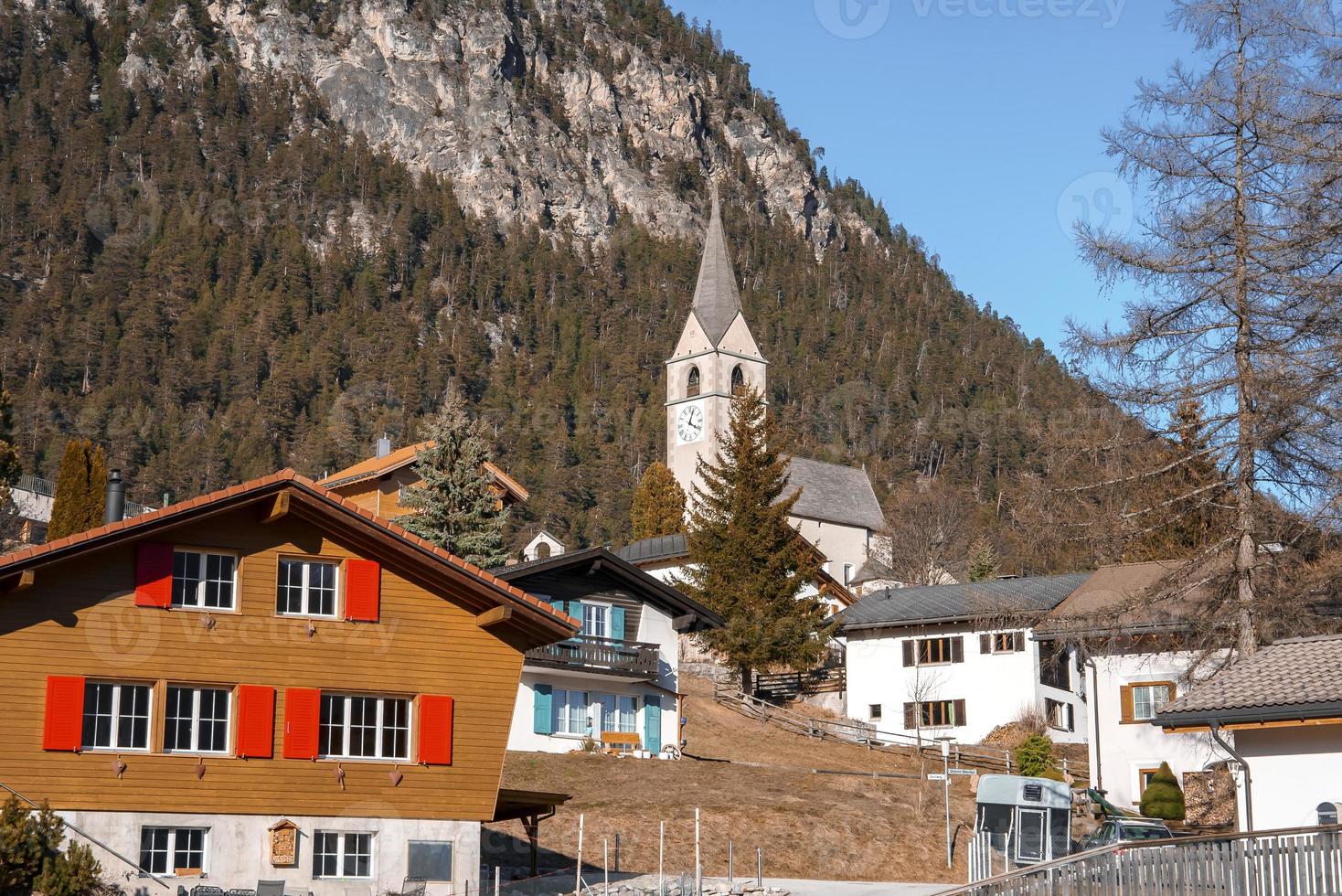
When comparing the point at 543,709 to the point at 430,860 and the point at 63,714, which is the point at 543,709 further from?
the point at 63,714

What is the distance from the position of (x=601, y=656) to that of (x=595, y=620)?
1.72m

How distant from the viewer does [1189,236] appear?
1342 inches

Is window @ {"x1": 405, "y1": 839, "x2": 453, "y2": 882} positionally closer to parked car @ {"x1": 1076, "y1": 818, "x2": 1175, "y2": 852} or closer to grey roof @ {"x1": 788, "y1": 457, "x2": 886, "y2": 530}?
parked car @ {"x1": 1076, "y1": 818, "x2": 1175, "y2": 852}

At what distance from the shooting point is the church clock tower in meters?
114

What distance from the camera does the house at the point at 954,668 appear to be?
196 feet

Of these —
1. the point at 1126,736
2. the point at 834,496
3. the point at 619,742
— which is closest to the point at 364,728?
the point at 619,742

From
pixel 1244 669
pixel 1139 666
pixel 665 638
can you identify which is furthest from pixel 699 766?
pixel 1244 669

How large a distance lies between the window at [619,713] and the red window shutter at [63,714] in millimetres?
22968

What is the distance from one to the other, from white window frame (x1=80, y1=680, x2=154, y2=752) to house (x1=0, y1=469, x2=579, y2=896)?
0.03m

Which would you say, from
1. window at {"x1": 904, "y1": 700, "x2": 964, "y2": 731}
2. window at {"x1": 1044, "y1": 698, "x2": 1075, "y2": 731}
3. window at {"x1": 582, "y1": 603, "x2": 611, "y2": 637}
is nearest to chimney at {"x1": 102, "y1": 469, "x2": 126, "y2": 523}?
window at {"x1": 582, "y1": 603, "x2": 611, "y2": 637}

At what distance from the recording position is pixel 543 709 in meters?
46.8

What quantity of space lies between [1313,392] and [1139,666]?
1750 cm

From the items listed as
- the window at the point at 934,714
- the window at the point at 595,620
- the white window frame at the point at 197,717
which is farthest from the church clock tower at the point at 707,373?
the white window frame at the point at 197,717

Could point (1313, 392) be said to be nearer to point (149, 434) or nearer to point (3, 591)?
point (3, 591)
